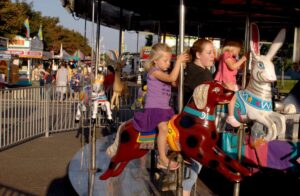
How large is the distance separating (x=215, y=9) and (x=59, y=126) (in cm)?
665

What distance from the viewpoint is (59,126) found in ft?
38.8

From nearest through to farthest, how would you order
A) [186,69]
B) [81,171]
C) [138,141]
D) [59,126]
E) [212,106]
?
[212,106] → [138,141] → [186,69] → [81,171] → [59,126]

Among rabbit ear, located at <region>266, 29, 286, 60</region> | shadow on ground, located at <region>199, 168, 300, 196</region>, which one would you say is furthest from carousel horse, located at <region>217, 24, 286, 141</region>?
shadow on ground, located at <region>199, 168, 300, 196</region>

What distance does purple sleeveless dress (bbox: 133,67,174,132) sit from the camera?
3887 mm

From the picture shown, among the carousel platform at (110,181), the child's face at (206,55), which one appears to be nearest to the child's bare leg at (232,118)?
the child's face at (206,55)

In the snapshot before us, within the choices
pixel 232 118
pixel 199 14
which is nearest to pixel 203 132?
pixel 232 118

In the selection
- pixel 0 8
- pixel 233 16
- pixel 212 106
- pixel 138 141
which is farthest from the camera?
pixel 0 8

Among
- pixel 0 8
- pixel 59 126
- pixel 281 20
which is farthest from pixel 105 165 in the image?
pixel 0 8

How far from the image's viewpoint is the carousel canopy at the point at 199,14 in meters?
6.04

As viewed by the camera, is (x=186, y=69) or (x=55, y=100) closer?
(x=186, y=69)

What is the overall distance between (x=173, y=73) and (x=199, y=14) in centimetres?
407

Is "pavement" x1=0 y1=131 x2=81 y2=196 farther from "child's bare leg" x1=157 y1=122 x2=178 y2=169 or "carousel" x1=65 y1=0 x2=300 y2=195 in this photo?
"child's bare leg" x1=157 y1=122 x2=178 y2=169

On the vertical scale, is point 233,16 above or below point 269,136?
above

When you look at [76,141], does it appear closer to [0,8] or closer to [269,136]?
[269,136]
